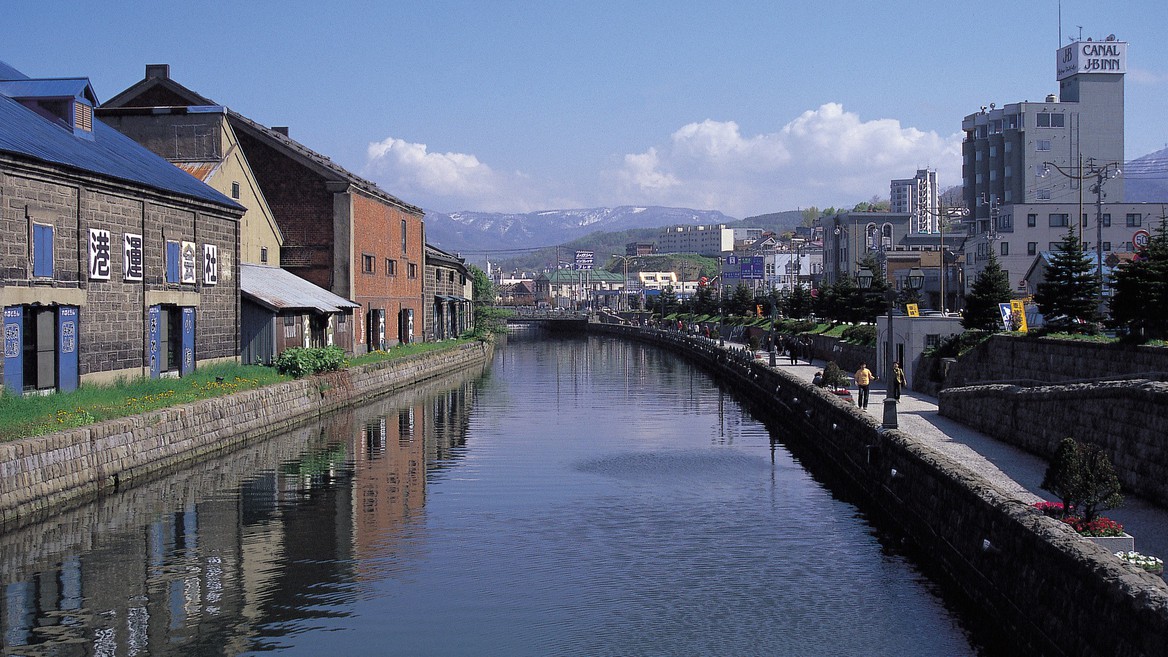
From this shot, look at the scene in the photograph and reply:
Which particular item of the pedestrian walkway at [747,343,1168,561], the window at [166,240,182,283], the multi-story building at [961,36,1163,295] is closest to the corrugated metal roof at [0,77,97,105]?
the window at [166,240,182,283]

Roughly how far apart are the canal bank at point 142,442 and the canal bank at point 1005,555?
62.6 ft

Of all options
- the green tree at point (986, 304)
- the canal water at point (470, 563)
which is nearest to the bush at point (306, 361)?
the canal water at point (470, 563)

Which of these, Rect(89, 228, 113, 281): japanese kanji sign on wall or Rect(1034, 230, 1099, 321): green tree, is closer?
Rect(89, 228, 113, 281): japanese kanji sign on wall

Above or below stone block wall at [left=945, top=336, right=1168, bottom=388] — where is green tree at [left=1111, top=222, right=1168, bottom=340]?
above

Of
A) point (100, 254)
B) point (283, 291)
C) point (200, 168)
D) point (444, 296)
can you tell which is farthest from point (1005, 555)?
point (444, 296)

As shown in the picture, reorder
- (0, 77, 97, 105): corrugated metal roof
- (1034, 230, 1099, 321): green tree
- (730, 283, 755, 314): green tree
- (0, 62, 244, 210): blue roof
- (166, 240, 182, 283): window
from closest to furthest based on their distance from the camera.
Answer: (0, 62, 244, 210): blue roof, (0, 77, 97, 105): corrugated metal roof, (1034, 230, 1099, 321): green tree, (166, 240, 182, 283): window, (730, 283, 755, 314): green tree

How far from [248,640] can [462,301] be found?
299 feet

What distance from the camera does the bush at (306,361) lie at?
155 ft

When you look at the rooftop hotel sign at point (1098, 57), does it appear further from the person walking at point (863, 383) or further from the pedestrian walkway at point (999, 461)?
the person walking at point (863, 383)

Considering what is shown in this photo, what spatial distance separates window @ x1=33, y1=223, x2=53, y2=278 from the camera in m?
32.0

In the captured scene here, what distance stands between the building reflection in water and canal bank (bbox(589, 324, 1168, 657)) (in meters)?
11.0

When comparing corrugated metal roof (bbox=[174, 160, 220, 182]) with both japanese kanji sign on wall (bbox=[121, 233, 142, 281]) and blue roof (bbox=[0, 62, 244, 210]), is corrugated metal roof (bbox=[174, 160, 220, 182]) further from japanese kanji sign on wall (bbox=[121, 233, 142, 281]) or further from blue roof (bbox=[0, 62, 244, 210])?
japanese kanji sign on wall (bbox=[121, 233, 142, 281])

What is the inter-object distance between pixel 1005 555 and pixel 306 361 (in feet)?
118


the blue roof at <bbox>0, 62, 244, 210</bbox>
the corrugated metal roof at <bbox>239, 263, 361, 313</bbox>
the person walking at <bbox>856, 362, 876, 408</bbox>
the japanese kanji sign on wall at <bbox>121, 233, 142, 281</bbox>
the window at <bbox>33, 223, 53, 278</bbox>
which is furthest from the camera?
the corrugated metal roof at <bbox>239, 263, 361, 313</bbox>
